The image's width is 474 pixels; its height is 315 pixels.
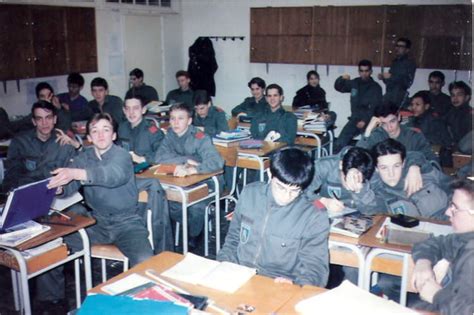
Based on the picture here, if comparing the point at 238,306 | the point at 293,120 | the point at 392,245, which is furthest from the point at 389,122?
the point at 238,306

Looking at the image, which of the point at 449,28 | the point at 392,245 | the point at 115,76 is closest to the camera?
the point at 392,245

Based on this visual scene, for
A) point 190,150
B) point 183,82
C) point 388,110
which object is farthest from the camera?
point 183,82

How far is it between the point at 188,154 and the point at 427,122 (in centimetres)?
289

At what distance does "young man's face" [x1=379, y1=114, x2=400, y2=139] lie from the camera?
4.54m

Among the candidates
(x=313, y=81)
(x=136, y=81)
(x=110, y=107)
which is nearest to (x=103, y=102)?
(x=110, y=107)

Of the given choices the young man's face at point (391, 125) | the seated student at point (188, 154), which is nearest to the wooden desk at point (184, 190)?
the seated student at point (188, 154)

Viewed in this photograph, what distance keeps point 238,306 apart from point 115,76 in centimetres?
744

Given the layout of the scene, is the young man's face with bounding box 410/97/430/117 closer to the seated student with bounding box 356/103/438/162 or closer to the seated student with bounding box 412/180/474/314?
the seated student with bounding box 356/103/438/162

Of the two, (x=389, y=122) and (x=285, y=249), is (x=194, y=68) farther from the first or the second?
(x=285, y=249)

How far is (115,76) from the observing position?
8719mm

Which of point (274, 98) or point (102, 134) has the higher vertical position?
point (274, 98)

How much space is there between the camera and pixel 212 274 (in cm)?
211

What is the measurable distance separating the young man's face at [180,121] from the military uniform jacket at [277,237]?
6.91ft

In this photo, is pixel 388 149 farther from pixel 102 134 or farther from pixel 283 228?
pixel 102 134
